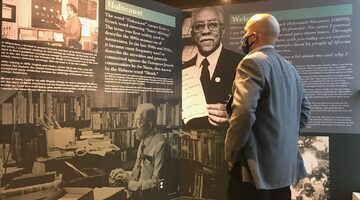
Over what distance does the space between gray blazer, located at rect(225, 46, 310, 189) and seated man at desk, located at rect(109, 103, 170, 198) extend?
3.70 ft

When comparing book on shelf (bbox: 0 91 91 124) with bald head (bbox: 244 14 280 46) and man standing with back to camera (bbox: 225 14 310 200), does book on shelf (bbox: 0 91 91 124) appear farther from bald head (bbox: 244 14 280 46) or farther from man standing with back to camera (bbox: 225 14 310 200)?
bald head (bbox: 244 14 280 46)

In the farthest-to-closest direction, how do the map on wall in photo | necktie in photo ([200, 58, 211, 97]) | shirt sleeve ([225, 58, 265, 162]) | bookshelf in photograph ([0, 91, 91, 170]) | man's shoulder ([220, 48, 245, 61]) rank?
necktie in photo ([200, 58, 211, 97]) → man's shoulder ([220, 48, 245, 61]) → the map on wall in photo → bookshelf in photograph ([0, 91, 91, 170]) → shirt sleeve ([225, 58, 265, 162])

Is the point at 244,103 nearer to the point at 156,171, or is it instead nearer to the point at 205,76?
the point at 156,171

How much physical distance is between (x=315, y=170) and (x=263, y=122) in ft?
4.93

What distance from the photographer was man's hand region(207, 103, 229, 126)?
3818mm

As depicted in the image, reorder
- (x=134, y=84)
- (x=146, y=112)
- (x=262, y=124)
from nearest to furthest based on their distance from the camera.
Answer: (x=262, y=124)
(x=134, y=84)
(x=146, y=112)

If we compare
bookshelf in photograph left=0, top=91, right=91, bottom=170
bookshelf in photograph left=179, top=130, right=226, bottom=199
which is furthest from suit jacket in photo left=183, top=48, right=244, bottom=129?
bookshelf in photograph left=0, top=91, right=91, bottom=170

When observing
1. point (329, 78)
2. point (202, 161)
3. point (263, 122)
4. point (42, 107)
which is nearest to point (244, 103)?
point (263, 122)

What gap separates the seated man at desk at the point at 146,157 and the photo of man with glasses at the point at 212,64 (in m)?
0.66

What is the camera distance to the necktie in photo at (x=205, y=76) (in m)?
3.90

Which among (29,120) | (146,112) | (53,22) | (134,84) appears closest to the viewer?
(29,120)

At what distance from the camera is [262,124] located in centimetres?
214

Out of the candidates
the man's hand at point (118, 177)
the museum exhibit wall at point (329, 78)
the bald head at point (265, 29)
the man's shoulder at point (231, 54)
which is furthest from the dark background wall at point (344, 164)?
the man's hand at point (118, 177)

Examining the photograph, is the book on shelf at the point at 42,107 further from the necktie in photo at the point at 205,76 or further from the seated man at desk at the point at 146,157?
the necktie in photo at the point at 205,76
